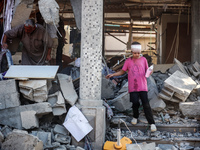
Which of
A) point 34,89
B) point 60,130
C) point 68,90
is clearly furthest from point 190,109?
point 34,89

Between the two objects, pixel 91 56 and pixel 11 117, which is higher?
pixel 91 56

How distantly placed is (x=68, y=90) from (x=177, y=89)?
243 cm

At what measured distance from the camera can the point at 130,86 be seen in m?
6.44

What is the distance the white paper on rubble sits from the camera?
5.99 metres

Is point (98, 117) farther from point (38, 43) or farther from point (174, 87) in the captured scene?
point (38, 43)

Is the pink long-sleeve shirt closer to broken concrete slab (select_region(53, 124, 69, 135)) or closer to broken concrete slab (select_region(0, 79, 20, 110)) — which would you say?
broken concrete slab (select_region(53, 124, 69, 135))

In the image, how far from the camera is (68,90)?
21.2ft

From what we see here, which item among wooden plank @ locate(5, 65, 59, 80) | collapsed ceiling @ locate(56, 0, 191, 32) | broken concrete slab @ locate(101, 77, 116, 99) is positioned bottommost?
broken concrete slab @ locate(101, 77, 116, 99)

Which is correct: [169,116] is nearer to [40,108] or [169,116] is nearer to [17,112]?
[40,108]

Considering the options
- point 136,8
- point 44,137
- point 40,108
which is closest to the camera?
point 44,137

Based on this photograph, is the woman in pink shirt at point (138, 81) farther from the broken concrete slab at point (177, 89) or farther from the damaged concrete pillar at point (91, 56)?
the broken concrete slab at point (177, 89)

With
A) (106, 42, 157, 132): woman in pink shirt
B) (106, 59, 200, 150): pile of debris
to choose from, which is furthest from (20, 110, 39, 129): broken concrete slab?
(106, 42, 157, 132): woman in pink shirt

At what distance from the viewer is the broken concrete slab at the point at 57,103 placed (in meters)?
6.18

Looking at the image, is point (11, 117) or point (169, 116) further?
point (169, 116)
